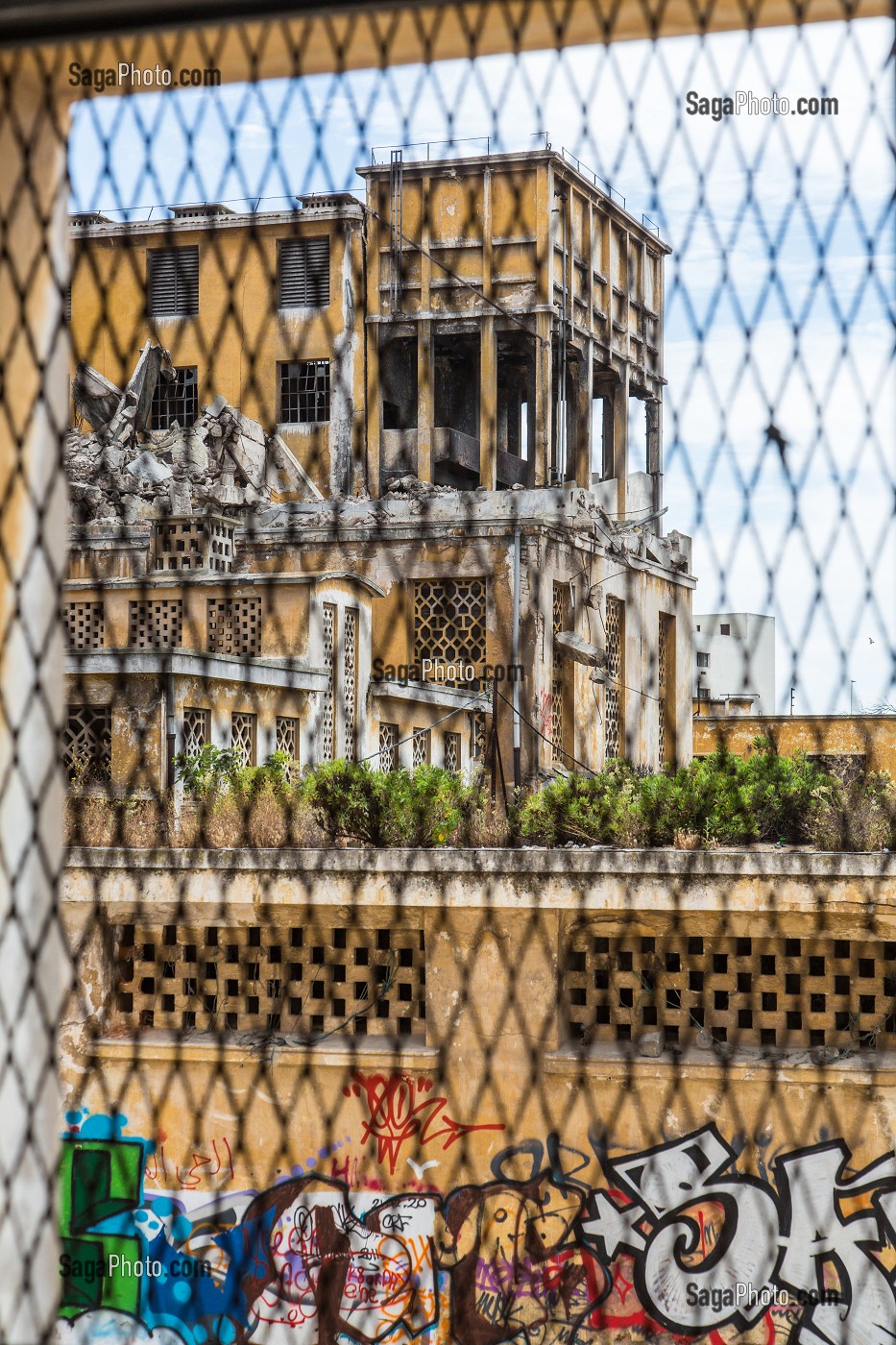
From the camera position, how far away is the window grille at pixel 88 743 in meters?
8.51

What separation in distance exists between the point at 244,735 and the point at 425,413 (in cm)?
701

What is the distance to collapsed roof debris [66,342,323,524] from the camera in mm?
12180

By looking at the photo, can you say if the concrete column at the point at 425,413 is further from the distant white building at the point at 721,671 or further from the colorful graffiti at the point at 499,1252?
the colorful graffiti at the point at 499,1252

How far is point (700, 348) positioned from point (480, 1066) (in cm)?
722

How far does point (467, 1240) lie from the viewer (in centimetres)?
855

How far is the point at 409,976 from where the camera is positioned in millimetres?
8906

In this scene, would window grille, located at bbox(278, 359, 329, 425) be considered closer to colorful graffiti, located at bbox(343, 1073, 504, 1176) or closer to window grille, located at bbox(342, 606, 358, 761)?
window grille, located at bbox(342, 606, 358, 761)

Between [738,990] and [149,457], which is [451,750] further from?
[738,990]

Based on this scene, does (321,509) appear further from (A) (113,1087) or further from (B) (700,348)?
(B) (700,348)

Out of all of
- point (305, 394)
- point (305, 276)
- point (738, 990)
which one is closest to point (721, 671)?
point (305, 394)

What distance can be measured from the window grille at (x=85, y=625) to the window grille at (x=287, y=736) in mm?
1283

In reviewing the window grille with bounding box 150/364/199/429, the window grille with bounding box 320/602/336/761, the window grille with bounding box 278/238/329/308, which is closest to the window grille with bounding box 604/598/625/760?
the window grille with bounding box 278/238/329/308

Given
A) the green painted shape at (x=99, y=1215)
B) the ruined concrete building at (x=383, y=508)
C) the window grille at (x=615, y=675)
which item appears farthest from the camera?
the window grille at (x=615, y=675)

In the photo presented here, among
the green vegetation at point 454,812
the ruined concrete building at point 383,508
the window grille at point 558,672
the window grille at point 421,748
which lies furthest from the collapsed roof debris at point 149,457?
the green vegetation at point 454,812
